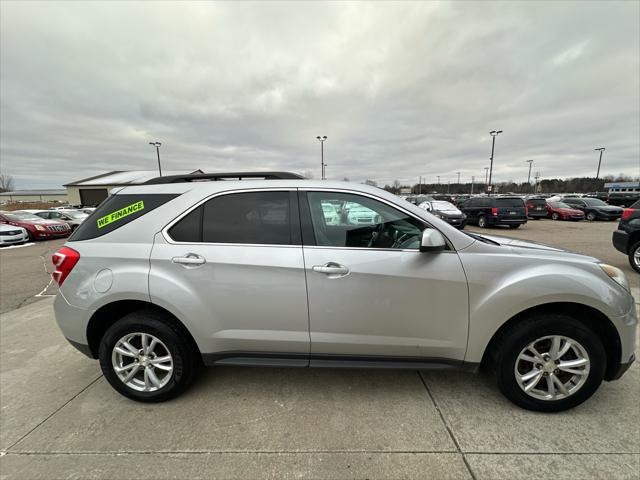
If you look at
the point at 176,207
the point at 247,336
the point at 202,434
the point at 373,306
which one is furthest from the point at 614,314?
the point at 176,207

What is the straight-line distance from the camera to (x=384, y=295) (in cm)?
219

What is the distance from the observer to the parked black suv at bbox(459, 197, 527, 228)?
14.4 meters

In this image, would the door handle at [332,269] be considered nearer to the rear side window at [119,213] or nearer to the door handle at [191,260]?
the door handle at [191,260]

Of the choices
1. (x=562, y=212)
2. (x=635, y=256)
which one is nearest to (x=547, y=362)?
(x=635, y=256)

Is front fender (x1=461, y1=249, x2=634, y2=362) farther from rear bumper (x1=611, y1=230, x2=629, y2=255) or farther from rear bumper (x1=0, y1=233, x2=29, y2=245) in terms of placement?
rear bumper (x1=0, y1=233, x2=29, y2=245)

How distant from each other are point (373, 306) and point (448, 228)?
85 cm

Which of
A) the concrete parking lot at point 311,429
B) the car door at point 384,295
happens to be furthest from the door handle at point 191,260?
the concrete parking lot at point 311,429

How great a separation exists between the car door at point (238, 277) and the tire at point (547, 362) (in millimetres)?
1531

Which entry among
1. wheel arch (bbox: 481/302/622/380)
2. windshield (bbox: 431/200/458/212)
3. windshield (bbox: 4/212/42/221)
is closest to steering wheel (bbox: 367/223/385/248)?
wheel arch (bbox: 481/302/622/380)

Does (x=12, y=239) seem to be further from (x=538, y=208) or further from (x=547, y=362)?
(x=538, y=208)

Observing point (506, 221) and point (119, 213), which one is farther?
point (506, 221)

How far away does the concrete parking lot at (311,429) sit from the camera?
73.1 inches

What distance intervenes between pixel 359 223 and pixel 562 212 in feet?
73.9

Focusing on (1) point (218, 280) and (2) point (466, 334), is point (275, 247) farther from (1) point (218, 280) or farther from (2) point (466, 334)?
(2) point (466, 334)
